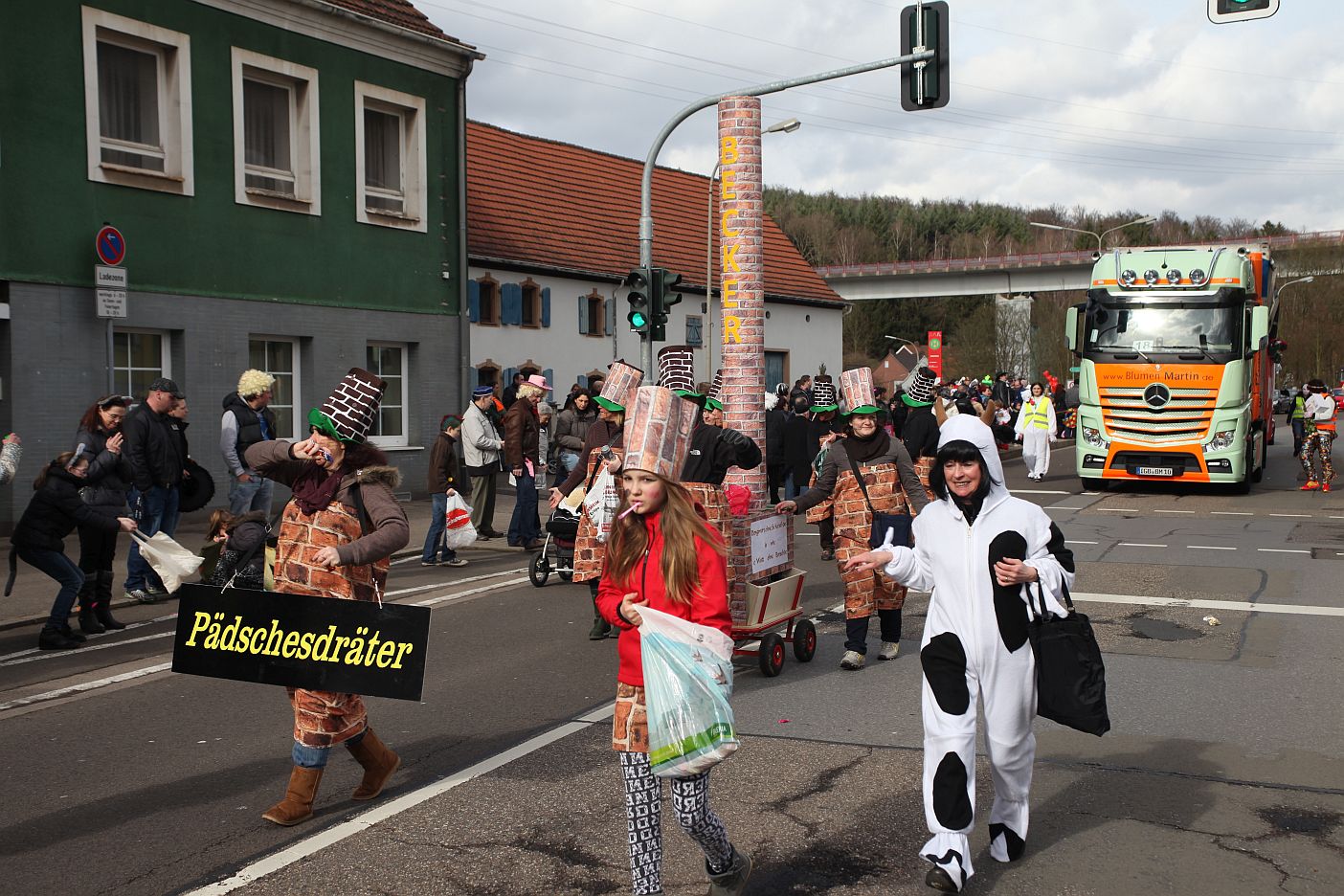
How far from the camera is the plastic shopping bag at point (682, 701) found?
3.99 m

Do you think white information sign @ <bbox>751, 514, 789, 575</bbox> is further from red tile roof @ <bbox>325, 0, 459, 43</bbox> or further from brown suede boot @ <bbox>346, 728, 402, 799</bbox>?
red tile roof @ <bbox>325, 0, 459, 43</bbox>

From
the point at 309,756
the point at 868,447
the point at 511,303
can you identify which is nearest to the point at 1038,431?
the point at 511,303

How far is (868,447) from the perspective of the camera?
8.62m

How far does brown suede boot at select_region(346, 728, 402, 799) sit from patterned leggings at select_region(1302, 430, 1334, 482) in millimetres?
19439

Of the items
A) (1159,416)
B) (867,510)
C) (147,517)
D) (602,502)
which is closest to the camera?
(867,510)

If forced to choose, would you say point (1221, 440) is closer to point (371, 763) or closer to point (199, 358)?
point (199, 358)

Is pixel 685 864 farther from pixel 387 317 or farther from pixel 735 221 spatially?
pixel 387 317

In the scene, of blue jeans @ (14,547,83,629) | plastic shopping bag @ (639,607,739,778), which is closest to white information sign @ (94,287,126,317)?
blue jeans @ (14,547,83,629)

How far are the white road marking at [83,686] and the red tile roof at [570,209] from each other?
19.9m

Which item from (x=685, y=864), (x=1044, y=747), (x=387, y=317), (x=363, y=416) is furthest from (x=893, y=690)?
(x=387, y=317)

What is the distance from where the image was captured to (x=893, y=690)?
307 inches

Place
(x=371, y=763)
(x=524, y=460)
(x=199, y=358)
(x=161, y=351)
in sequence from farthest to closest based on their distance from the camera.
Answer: (x=199, y=358) < (x=161, y=351) < (x=524, y=460) < (x=371, y=763)

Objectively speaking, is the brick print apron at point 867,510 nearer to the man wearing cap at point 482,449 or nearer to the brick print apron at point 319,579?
the brick print apron at point 319,579

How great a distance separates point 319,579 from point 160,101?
13.8 m
